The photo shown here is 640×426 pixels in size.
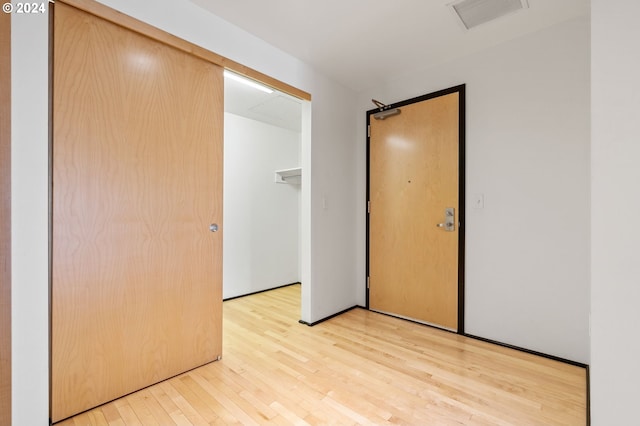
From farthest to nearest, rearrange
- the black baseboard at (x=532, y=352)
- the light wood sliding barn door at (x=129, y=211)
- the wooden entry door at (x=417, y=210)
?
1. the wooden entry door at (x=417, y=210)
2. the black baseboard at (x=532, y=352)
3. the light wood sliding barn door at (x=129, y=211)

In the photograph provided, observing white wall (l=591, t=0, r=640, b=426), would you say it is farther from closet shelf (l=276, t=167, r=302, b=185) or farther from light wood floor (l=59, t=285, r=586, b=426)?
closet shelf (l=276, t=167, r=302, b=185)

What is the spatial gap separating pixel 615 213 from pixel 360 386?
1.60 metres

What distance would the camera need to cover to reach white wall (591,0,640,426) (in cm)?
112

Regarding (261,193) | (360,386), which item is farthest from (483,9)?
(261,193)

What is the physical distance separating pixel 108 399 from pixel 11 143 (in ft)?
4.76

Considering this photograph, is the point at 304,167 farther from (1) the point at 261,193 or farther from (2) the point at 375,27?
(1) the point at 261,193

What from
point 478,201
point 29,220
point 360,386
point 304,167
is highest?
point 304,167

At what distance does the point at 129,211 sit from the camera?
1758 mm

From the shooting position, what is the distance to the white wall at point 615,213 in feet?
3.67

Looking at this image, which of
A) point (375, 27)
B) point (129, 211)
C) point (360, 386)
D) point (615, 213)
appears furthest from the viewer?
point (375, 27)

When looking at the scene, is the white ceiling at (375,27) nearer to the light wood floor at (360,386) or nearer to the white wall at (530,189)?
the white wall at (530,189)

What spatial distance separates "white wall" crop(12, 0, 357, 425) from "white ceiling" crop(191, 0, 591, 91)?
0.17m

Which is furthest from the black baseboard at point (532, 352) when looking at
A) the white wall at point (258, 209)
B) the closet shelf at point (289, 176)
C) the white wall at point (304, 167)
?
the closet shelf at point (289, 176)

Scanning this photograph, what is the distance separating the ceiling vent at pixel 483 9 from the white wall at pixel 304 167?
1.35 meters
